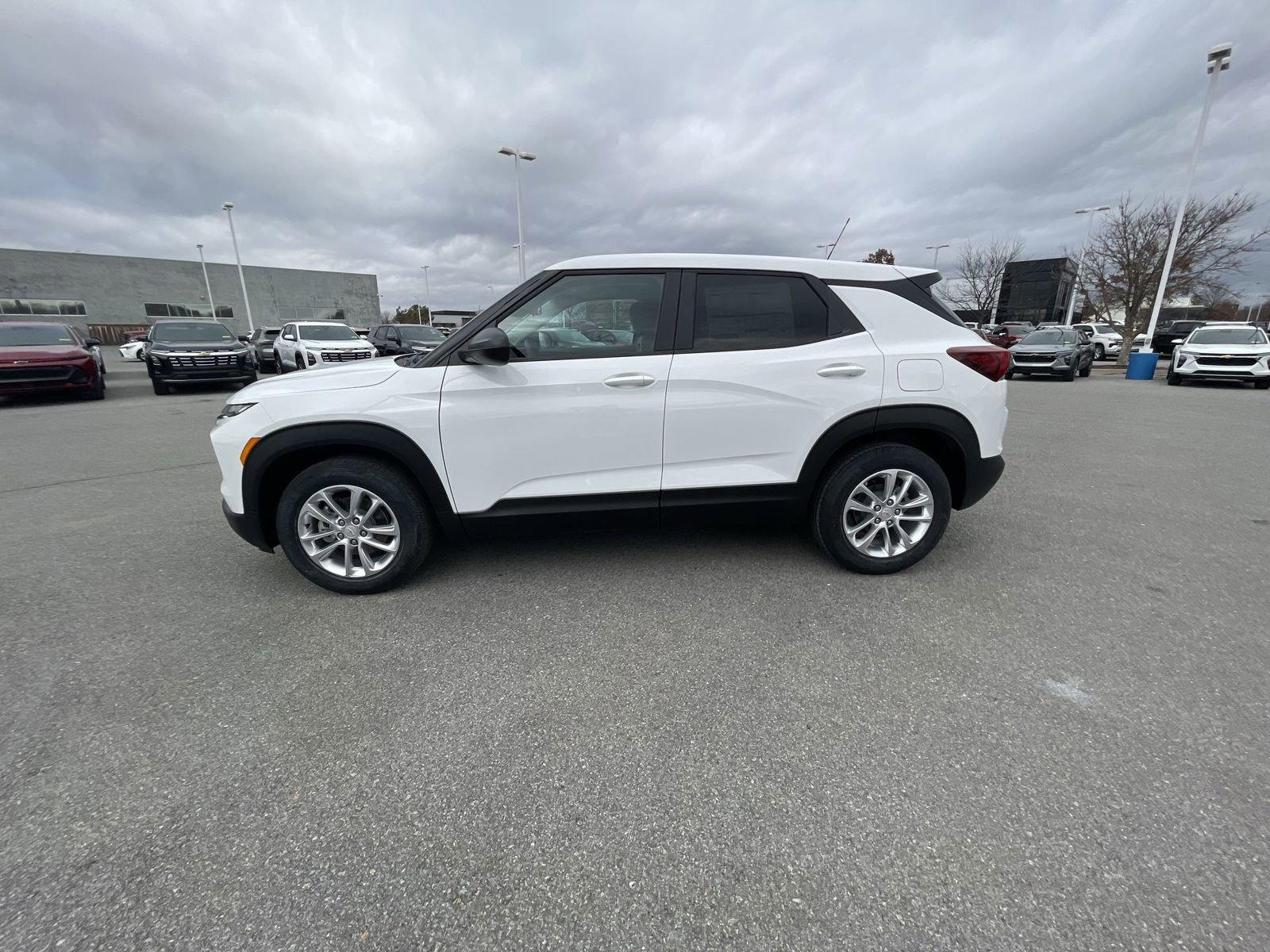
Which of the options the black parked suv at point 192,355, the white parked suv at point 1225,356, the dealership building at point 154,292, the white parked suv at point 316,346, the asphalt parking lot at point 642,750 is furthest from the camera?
the dealership building at point 154,292

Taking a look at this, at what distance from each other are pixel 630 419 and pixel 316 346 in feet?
48.6

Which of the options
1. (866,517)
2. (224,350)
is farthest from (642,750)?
(224,350)

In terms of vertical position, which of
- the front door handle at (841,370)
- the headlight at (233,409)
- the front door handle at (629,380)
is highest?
the front door handle at (841,370)

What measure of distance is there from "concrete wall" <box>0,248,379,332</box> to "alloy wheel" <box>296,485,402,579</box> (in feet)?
188

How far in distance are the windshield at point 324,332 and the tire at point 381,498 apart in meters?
14.7

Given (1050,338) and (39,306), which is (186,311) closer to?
(39,306)

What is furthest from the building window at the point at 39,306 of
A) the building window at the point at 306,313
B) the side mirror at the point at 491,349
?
the side mirror at the point at 491,349

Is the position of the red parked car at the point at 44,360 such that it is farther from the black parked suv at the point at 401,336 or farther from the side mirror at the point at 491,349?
the side mirror at the point at 491,349

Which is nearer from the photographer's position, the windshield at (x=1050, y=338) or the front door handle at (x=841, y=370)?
the front door handle at (x=841, y=370)

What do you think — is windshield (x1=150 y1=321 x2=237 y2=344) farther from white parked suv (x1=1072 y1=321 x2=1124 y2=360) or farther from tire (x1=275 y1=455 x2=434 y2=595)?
white parked suv (x1=1072 y1=321 x2=1124 y2=360)

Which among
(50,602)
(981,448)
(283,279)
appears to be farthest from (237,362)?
(283,279)

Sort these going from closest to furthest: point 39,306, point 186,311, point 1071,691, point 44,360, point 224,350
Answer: point 1071,691 < point 44,360 < point 224,350 < point 39,306 < point 186,311

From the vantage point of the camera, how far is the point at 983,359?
10.6ft

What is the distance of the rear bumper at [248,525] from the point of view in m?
3.05
